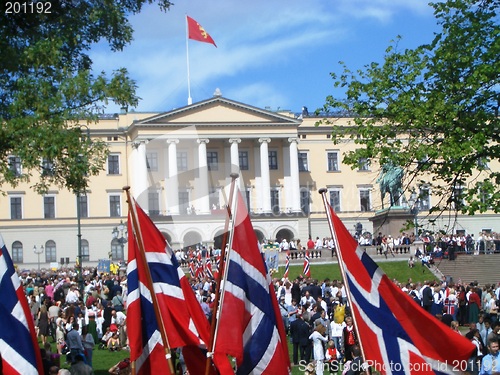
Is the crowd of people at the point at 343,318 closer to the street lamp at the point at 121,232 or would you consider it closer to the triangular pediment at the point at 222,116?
the street lamp at the point at 121,232

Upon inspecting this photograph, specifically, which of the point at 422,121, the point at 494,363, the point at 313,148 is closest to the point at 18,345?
the point at 494,363

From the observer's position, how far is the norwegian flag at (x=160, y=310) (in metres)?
9.15

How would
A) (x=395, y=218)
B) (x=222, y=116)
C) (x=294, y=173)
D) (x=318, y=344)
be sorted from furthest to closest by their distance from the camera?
(x=294, y=173)
(x=222, y=116)
(x=395, y=218)
(x=318, y=344)

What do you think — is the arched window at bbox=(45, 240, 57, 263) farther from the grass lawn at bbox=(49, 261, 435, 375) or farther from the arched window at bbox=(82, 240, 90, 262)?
the grass lawn at bbox=(49, 261, 435, 375)

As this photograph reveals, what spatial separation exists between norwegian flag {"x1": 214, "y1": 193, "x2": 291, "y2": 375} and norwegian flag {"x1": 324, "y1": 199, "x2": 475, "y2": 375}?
94cm

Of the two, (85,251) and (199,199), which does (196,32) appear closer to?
(199,199)

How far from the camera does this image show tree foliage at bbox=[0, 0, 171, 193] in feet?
36.8

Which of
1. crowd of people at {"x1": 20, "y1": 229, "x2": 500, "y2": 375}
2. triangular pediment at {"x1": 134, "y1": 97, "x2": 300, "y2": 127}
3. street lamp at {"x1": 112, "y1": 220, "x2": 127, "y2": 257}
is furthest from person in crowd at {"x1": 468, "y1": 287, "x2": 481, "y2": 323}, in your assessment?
triangular pediment at {"x1": 134, "y1": 97, "x2": 300, "y2": 127}

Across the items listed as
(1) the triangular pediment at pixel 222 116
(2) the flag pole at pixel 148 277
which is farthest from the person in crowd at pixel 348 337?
(1) the triangular pediment at pixel 222 116

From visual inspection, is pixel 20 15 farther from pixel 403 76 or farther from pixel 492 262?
pixel 492 262

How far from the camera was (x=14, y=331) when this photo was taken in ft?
26.2

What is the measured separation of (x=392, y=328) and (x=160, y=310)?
2551 millimetres

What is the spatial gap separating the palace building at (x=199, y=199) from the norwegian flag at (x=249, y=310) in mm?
59692

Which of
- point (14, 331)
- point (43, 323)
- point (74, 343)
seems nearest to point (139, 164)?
point (43, 323)
